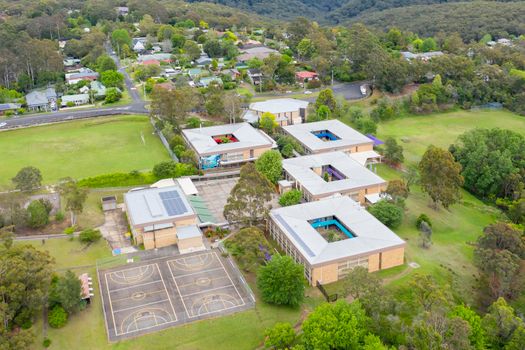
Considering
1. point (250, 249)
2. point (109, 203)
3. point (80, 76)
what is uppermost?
point (80, 76)

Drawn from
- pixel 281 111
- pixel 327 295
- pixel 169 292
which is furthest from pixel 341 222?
pixel 281 111

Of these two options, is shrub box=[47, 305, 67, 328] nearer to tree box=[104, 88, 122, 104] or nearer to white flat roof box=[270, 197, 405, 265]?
white flat roof box=[270, 197, 405, 265]

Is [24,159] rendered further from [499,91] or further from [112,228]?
[499,91]

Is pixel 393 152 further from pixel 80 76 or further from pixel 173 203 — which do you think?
pixel 80 76

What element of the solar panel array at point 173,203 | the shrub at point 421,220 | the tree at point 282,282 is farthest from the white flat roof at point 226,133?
the tree at point 282,282

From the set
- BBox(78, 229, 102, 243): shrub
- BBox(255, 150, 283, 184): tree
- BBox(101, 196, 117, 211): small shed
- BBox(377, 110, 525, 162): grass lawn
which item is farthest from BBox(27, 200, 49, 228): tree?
BBox(377, 110, 525, 162): grass lawn

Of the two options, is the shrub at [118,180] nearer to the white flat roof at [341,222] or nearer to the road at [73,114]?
the white flat roof at [341,222]

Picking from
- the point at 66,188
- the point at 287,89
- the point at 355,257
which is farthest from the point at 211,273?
the point at 287,89
